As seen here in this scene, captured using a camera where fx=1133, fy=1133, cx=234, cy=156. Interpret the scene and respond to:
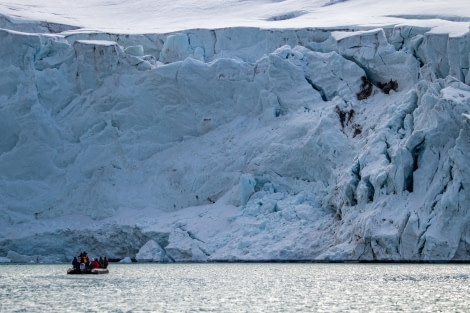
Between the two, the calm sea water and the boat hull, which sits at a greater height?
the calm sea water

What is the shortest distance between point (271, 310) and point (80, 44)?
889 inches

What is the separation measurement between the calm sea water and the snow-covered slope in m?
1.81

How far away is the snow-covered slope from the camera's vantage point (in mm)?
34406

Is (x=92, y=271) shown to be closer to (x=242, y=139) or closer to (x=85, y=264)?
(x=85, y=264)

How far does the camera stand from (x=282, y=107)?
134 feet

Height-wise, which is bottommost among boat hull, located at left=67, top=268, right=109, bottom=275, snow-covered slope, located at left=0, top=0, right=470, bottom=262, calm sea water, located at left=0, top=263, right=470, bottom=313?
boat hull, located at left=67, top=268, right=109, bottom=275

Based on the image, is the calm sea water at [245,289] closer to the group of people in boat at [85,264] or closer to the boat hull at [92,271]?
the boat hull at [92,271]

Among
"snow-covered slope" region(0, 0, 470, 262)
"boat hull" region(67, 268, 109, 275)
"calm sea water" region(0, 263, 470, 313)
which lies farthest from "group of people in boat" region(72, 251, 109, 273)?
"snow-covered slope" region(0, 0, 470, 262)

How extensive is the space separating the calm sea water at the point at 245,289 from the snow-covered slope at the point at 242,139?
71.2 inches

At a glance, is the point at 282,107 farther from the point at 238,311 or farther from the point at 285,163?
the point at 238,311

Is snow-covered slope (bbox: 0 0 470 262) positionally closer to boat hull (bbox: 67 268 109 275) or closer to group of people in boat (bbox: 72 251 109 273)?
group of people in boat (bbox: 72 251 109 273)

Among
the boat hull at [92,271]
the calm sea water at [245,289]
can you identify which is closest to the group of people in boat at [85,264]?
the boat hull at [92,271]

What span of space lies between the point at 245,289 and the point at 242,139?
47.2ft

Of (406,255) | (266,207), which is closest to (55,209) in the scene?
(266,207)
